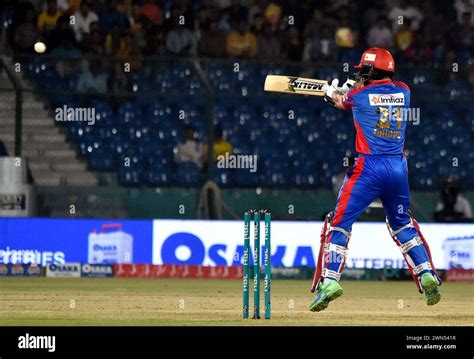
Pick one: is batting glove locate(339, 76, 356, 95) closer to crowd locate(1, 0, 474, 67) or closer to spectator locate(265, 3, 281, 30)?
crowd locate(1, 0, 474, 67)

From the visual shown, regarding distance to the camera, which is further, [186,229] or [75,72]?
[75,72]

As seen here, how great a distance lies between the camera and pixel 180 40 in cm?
2528

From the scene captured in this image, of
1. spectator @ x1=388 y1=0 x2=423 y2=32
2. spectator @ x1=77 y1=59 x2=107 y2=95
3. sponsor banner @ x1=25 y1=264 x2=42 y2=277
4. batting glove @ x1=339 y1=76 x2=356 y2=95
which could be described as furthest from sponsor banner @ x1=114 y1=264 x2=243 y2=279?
batting glove @ x1=339 y1=76 x2=356 y2=95

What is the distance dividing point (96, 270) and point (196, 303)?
21.5 ft

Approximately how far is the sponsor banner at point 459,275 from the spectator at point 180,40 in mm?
6576

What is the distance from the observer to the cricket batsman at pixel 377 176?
527 inches

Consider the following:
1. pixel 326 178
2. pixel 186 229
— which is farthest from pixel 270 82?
pixel 326 178

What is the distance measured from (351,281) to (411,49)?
631 centimetres

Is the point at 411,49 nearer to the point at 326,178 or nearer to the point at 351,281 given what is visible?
the point at 326,178

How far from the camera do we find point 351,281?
72.4ft

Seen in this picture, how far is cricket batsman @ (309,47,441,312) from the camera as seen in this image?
13.4 meters

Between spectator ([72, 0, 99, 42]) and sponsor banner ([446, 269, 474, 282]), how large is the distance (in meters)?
8.21

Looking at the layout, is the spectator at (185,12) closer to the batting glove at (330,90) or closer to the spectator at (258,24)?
the spectator at (258,24)

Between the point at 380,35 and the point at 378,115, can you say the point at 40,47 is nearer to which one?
the point at 380,35
